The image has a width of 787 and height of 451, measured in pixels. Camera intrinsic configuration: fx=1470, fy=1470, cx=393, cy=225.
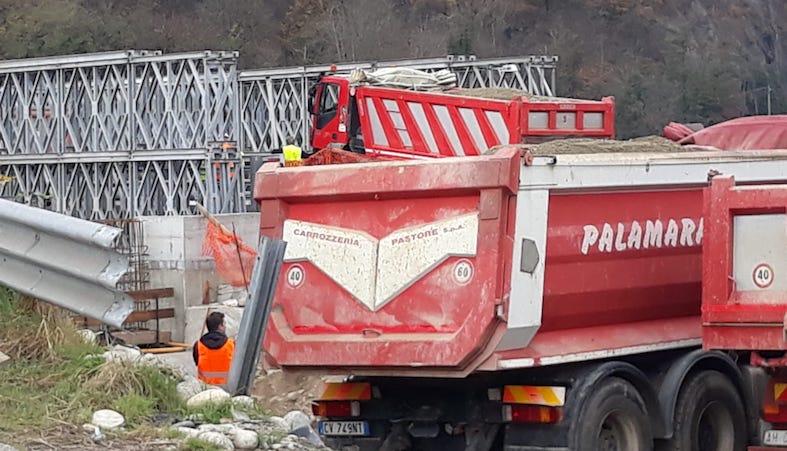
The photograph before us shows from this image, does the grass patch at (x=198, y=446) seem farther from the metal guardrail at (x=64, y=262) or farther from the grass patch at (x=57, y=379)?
the metal guardrail at (x=64, y=262)

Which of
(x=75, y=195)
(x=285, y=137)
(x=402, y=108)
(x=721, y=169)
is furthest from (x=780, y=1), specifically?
(x=721, y=169)

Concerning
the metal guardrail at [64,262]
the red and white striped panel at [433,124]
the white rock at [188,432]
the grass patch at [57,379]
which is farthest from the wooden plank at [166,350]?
the white rock at [188,432]

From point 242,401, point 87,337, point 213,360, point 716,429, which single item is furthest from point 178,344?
point 242,401

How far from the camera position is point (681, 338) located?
10453 millimetres

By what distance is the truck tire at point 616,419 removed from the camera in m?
9.34

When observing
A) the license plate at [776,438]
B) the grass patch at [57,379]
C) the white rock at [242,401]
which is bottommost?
the license plate at [776,438]

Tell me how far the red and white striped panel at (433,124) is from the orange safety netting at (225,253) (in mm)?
3042

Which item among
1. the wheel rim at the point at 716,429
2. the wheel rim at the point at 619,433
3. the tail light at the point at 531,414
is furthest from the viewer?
the wheel rim at the point at 716,429

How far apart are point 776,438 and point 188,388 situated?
397cm

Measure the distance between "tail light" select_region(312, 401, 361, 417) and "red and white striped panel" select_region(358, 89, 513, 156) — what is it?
29.9ft

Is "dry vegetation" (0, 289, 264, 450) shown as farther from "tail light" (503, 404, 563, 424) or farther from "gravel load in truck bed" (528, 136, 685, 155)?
"gravel load in truck bed" (528, 136, 685, 155)

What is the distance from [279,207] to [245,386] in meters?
1.42

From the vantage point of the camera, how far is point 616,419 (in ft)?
31.7

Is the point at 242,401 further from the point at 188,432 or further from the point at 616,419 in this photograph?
the point at 616,419
